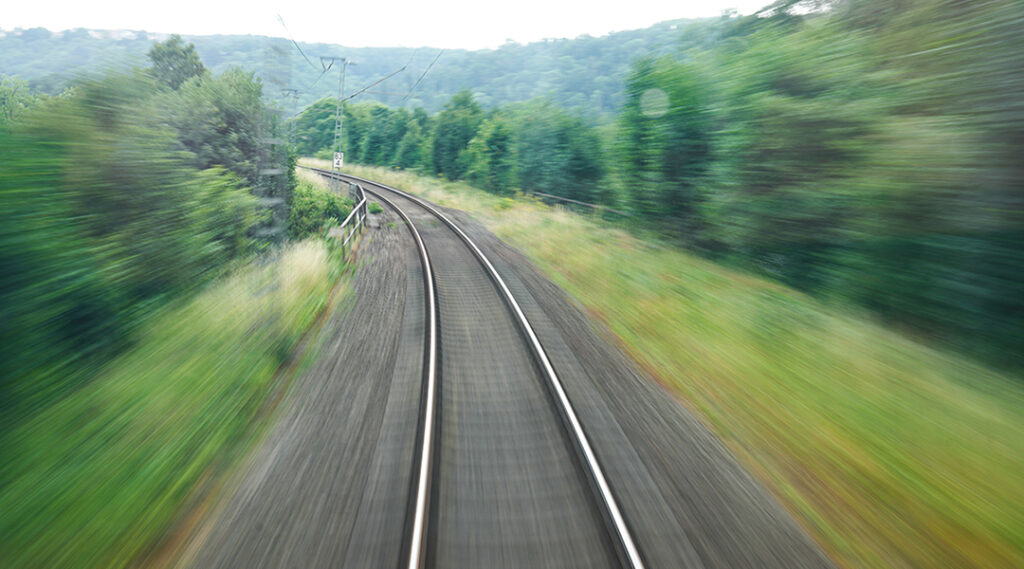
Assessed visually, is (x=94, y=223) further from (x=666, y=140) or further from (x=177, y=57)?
(x=177, y=57)

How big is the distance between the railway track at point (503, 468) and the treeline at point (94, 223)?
3952 millimetres

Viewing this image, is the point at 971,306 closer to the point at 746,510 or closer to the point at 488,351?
the point at 746,510

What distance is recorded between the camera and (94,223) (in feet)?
20.6

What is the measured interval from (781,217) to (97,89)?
14240 mm

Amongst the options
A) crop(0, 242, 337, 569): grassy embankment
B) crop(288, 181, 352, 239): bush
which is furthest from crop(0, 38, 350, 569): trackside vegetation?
crop(288, 181, 352, 239): bush

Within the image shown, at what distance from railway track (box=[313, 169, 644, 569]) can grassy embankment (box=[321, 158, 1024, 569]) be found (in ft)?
6.33

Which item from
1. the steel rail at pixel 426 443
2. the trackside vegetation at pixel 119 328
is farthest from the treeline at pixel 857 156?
the trackside vegetation at pixel 119 328

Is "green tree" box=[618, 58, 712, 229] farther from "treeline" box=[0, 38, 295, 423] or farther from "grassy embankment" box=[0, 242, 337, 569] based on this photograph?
"grassy embankment" box=[0, 242, 337, 569]

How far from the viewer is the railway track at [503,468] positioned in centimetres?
381

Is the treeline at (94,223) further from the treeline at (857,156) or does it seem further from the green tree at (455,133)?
the green tree at (455,133)

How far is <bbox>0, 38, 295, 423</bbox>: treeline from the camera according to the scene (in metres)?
4.77

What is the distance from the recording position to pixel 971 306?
7.70 metres

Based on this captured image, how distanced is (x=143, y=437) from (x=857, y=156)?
12.8 m

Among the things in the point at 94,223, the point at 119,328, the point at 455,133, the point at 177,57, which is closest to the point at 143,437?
the point at 119,328
